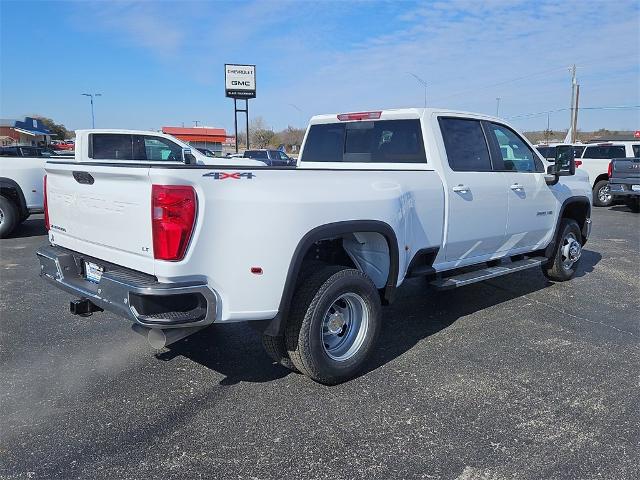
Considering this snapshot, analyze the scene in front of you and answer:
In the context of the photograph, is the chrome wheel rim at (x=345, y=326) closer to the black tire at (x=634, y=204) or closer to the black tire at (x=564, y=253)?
the black tire at (x=564, y=253)

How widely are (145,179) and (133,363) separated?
1.88 metres

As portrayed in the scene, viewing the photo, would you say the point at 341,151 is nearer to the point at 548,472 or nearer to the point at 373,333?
the point at 373,333

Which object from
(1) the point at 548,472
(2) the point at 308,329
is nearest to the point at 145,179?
(2) the point at 308,329

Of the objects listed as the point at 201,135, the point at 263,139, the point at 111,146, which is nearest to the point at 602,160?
the point at 111,146

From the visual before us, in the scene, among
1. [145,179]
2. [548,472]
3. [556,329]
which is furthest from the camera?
[556,329]

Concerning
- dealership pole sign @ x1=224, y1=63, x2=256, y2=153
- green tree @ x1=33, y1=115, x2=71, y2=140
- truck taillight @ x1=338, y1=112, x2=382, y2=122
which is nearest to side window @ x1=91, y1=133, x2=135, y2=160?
truck taillight @ x1=338, y1=112, x2=382, y2=122

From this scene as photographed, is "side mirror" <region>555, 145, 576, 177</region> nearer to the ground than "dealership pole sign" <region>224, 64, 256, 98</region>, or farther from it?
nearer to the ground

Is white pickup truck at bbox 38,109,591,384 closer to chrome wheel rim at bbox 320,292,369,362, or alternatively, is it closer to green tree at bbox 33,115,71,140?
chrome wheel rim at bbox 320,292,369,362

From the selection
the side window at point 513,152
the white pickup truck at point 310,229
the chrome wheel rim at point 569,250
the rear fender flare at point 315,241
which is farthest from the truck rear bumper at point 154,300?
the chrome wheel rim at point 569,250

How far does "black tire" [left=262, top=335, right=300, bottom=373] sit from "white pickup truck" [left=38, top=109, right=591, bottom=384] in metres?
0.01

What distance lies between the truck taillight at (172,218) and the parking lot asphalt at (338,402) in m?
1.15

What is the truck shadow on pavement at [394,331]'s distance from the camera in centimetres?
414

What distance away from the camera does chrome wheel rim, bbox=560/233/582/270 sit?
21.9 feet

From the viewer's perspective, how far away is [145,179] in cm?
300
